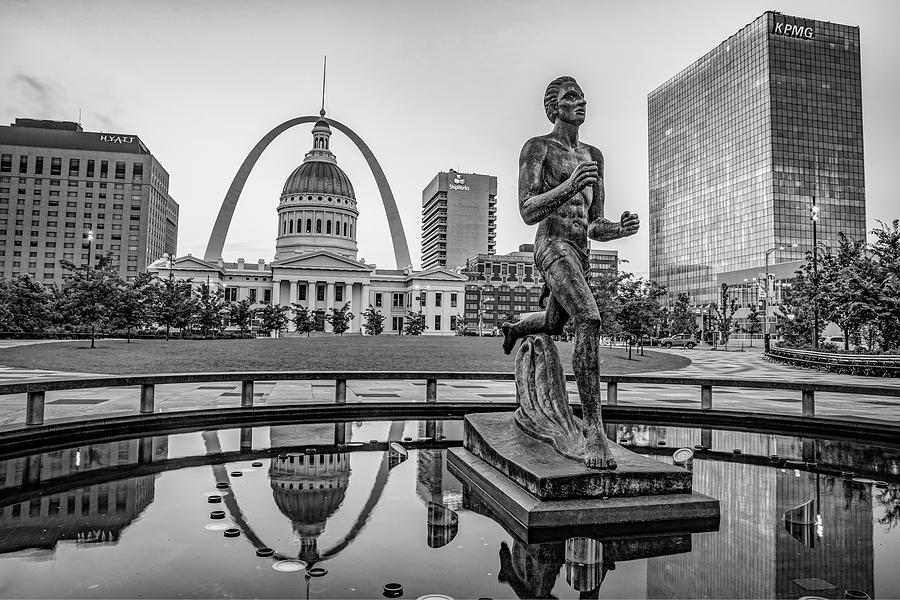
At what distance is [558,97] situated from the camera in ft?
20.4

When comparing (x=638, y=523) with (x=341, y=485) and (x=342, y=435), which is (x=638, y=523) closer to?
(x=341, y=485)

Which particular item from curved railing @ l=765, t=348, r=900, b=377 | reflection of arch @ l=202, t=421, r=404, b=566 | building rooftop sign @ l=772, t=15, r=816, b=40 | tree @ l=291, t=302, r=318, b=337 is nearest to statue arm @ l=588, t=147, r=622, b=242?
reflection of arch @ l=202, t=421, r=404, b=566

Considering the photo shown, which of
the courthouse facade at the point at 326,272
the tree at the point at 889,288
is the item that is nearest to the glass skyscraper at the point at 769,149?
the courthouse facade at the point at 326,272

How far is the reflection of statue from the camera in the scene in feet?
17.5

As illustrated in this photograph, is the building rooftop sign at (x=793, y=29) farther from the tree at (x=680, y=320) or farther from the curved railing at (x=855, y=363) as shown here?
the curved railing at (x=855, y=363)

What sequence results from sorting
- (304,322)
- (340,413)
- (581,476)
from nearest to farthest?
(581,476) → (340,413) → (304,322)

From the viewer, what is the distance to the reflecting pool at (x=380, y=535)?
3.37 meters

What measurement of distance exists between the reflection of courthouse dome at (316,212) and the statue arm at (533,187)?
124810 millimetres

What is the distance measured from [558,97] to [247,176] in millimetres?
109561

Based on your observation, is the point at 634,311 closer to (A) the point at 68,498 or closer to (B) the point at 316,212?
(A) the point at 68,498

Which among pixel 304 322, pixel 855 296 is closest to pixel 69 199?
pixel 304 322

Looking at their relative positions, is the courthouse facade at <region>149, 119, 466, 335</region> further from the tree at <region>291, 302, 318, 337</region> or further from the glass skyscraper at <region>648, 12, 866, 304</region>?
the glass skyscraper at <region>648, 12, 866, 304</region>

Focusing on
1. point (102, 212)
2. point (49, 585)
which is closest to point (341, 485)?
point (49, 585)

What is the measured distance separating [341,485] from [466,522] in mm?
1473
